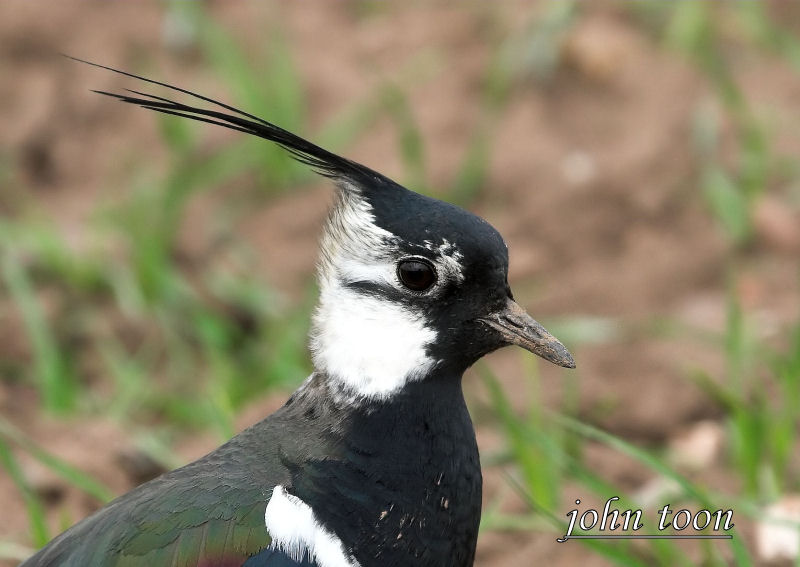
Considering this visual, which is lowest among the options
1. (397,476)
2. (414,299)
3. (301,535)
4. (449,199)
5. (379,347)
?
(301,535)

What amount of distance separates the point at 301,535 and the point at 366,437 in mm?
288

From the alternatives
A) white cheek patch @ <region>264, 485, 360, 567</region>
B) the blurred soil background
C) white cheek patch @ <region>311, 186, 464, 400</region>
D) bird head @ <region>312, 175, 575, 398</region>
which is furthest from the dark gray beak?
the blurred soil background

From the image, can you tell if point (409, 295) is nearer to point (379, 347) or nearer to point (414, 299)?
point (414, 299)

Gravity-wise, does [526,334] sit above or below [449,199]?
below

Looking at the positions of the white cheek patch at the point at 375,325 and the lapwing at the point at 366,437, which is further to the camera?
the white cheek patch at the point at 375,325

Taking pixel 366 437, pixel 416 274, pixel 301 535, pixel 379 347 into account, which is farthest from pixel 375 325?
pixel 301 535

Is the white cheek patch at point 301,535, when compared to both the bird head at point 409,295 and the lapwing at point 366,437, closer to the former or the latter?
the lapwing at point 366,437

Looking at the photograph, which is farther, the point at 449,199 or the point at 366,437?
the point at 449,199

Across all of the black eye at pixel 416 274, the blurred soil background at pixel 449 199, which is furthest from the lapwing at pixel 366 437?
the blurred soil background at pixel 449 199

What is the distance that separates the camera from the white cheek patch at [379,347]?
297 cm

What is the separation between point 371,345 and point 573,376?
6.95 ft

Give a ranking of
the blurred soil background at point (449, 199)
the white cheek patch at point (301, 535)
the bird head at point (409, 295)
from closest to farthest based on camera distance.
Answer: the white cheek patch at point (301, 535) → the bird head at point (409, 295) → the blurred soil background at point (449, 199)

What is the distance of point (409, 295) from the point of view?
298cm

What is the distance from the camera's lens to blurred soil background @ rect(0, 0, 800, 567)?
443 cm
